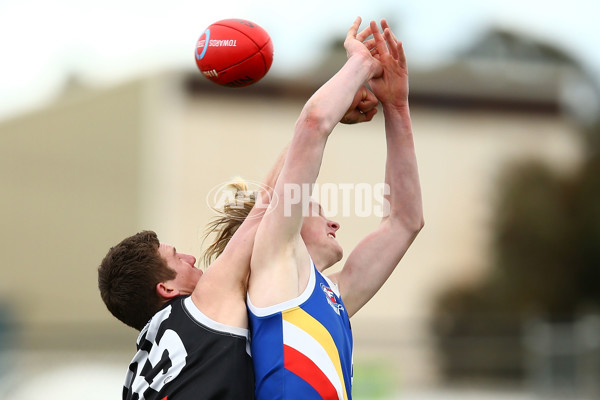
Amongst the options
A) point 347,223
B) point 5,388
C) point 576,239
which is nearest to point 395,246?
point 5,388

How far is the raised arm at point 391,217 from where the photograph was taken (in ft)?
15.9

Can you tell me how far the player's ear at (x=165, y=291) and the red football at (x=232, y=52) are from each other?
1.24 metres

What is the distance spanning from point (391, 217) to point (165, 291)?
1417mm

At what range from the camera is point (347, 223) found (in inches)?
1026

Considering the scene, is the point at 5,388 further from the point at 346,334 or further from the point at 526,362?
the point at 346,334

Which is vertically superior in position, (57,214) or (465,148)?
(465,148)

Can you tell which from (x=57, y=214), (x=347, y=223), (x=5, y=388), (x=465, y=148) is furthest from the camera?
(x=465, y=148)

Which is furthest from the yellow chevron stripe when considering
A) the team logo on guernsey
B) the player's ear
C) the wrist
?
the wrist

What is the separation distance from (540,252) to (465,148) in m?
4.32

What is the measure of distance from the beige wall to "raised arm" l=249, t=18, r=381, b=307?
2128cm

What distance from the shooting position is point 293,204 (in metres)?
4.00

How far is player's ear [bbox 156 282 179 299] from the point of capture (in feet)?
14.2

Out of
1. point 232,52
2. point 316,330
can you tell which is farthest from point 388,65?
point 316,330

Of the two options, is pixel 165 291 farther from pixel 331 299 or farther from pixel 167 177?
pixel 167 177
